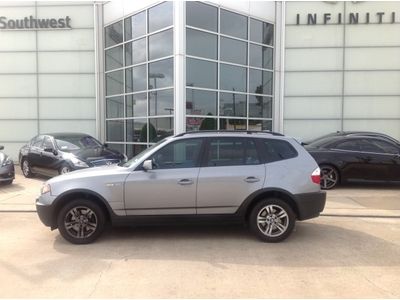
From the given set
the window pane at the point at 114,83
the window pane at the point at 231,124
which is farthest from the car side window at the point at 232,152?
the window pane at the point at 114,83

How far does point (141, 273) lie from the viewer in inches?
194

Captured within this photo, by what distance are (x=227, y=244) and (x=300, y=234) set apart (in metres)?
1.35

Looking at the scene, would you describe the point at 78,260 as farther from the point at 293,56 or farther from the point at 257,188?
the point at 293,56

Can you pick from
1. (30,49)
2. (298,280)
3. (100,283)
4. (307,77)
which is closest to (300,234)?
(298,280)

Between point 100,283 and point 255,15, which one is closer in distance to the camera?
point 100,283

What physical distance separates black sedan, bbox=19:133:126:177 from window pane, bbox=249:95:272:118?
6645 mm

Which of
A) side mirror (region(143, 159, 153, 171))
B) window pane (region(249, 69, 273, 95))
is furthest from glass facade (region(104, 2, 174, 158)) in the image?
side mirror (region(143, 159, 153, 171))

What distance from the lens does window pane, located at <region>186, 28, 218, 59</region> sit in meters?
14.6

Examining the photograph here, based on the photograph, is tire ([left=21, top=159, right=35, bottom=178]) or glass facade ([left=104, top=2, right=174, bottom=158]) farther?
glass facade ([left=104, top=2, right=174, bottom=158])

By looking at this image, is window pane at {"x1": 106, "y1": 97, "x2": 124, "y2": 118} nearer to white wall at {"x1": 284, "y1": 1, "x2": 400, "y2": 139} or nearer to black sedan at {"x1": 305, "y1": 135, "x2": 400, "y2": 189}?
white wall at {"x1": 284, "y1": 1, "x2": 400, "y2": 139}

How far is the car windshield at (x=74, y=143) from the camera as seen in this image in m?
12.2

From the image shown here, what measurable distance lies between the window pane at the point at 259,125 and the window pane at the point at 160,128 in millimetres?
3773

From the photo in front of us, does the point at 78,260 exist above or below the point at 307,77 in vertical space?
below

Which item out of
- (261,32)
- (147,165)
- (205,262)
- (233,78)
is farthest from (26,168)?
(261,32)
